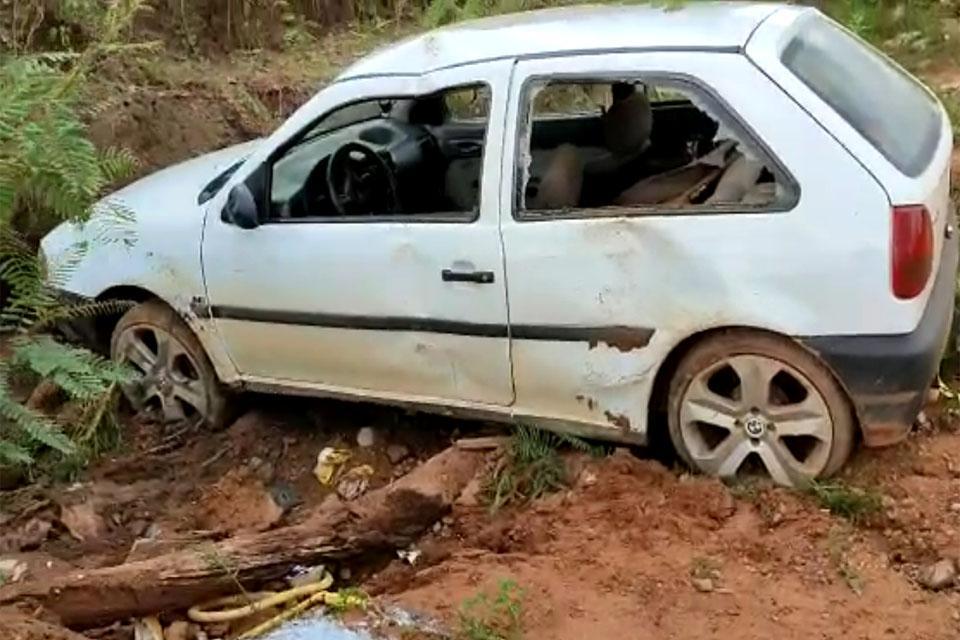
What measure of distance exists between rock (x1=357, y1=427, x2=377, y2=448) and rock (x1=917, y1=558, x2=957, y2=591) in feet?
7.97

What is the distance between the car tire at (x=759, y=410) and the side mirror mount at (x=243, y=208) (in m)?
1.80

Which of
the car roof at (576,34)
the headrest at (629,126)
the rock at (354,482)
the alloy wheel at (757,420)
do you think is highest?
the car roof at (576,34)

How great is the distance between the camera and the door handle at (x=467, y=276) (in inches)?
196

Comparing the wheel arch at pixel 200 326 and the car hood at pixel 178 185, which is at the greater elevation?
the car hood at pixel 178 185

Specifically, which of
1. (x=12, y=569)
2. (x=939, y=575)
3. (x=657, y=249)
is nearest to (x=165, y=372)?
(x=12, y=569)

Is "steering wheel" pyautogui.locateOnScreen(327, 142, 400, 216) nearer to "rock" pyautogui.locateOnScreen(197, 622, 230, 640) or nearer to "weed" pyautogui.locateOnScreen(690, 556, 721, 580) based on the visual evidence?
"rock" pyautogui.locateOnScreen(197, 622, 230, 640)

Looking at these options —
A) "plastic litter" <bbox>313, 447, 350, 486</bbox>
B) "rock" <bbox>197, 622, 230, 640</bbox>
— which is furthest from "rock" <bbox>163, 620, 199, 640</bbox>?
"plastic litter" <bbox>313, 447, 350, 486</bbox>

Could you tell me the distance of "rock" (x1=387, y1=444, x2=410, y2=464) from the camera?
19.1ft

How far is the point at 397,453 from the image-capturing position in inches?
230

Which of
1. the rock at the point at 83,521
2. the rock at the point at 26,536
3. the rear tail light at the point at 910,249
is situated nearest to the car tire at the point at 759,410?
the rear tail light at the point at 910,249

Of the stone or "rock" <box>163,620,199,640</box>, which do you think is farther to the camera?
the stone

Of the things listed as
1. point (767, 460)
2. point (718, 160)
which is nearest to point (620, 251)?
point (718, 160)

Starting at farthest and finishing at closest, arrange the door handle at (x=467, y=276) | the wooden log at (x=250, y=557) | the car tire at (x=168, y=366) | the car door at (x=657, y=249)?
the car tire at (x=168, y=366)
the door handle at (x=467, y=276)
the wooden log at (x=250, y=557)
the car door at (x=657, y=249)

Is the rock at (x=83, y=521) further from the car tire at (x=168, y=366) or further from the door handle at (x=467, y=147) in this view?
the door handle at (x=467, y=147)
